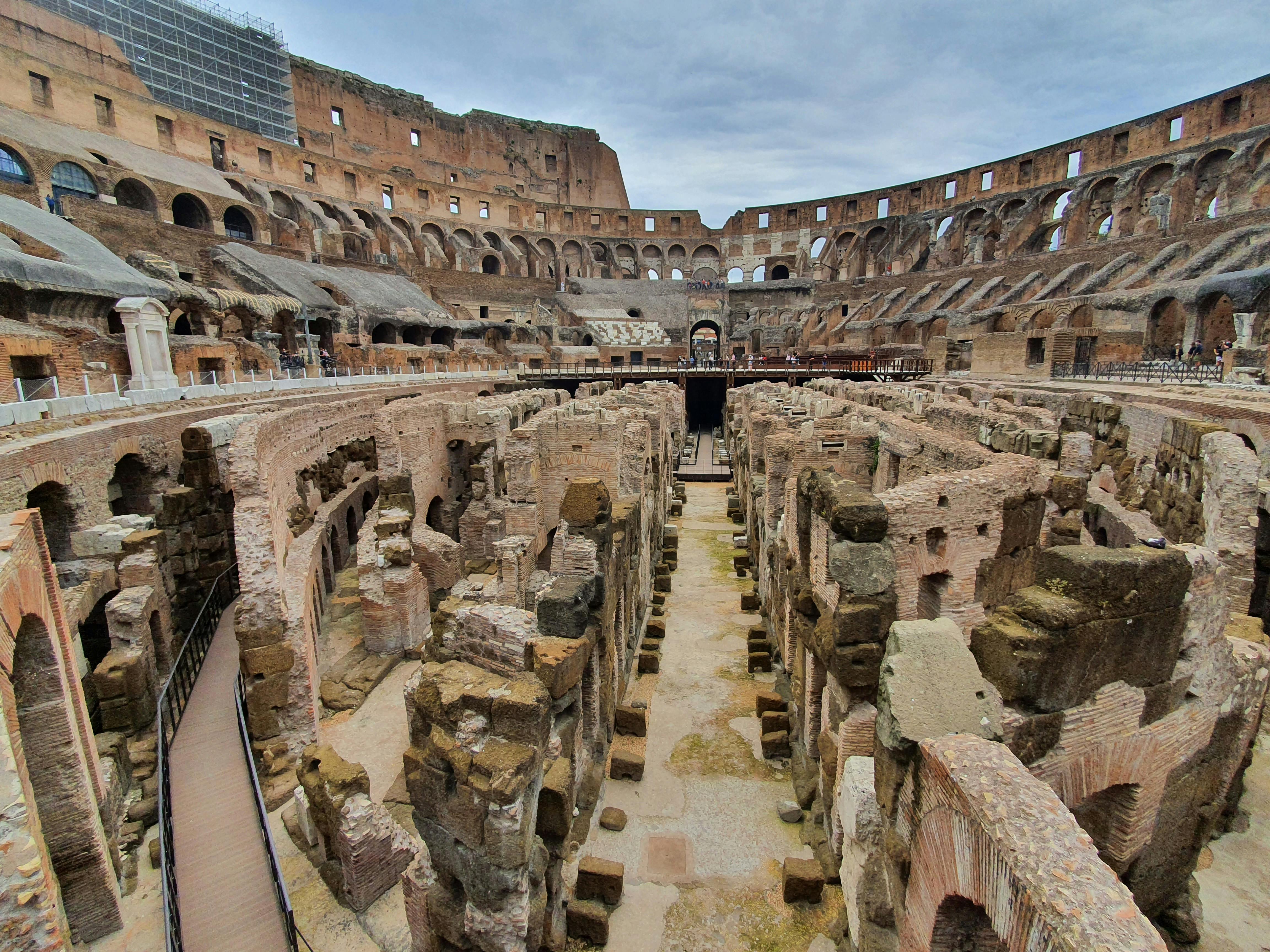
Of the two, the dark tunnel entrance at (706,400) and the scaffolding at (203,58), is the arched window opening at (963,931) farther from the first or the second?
the scaffolding at (203,58)

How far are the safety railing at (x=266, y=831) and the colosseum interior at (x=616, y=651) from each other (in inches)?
3.2

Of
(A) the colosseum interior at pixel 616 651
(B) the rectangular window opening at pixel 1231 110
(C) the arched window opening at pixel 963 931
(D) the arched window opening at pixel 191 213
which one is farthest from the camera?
(D) the arched window opening at pixel 191 213

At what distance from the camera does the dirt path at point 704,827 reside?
4.66 metres

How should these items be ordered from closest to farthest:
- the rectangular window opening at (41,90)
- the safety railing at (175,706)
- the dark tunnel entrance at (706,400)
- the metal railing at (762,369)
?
the safety railing at (175,706)
the rectangular window opening at (41,90)
the metal railing at (762,369)
the dark tunnel entrance at (706,400)

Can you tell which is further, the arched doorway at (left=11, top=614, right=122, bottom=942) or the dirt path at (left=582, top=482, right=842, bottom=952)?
the dirt path at (left=582, top=482, right=842, bottom=952)

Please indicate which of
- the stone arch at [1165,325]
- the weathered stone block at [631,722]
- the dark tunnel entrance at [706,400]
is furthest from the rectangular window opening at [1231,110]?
the weathered stone block at [631,722]

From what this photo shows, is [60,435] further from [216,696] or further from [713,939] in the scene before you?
[713,939]

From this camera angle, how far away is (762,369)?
35.3 metres

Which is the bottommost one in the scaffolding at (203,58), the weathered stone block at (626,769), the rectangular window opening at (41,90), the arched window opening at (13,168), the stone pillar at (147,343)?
the weathered stone block at (626,769)

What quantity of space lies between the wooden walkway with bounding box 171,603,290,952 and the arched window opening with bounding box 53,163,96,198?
3052 centimetres

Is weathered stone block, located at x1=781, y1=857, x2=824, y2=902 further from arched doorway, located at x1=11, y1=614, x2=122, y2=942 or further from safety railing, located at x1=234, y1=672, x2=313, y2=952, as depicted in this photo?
arched doorway, located at x1=11, y1=614, x2=122, y2=942

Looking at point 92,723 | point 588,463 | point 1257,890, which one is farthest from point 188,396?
point 1257,890

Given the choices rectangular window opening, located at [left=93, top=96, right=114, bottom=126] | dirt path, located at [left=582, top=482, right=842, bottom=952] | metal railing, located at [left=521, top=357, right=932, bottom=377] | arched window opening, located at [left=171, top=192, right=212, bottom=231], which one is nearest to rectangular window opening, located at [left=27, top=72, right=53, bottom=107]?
rectangular window opening, located at [left=93, top=96, right=114, bottom=126]

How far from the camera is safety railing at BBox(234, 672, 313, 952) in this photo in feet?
14.0
